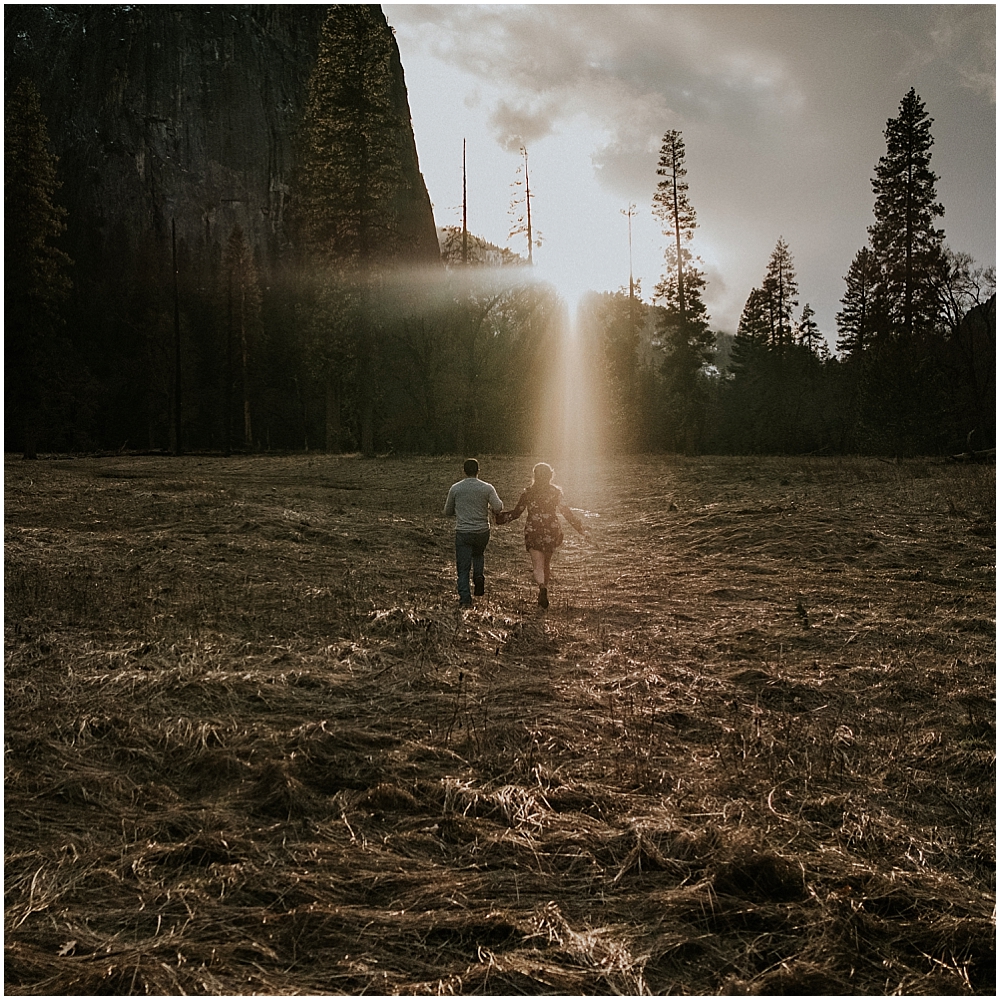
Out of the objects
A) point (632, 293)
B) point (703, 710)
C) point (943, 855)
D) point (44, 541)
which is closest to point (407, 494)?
point (44, 541)

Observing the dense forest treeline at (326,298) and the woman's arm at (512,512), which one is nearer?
the woman's arm at (512,512)

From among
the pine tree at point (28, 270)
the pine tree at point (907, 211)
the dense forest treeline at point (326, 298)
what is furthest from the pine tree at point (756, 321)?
the pine tree at point (28, 270)

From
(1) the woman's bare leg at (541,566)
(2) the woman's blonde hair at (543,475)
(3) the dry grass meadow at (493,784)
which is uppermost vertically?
(2) the woman's blonde hair at (543,475)

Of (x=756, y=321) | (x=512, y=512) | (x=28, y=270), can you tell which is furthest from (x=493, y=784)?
(x=756, y=321)

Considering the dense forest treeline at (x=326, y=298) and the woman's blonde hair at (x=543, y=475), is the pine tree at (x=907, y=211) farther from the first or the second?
the woman's blonde hair at (x=543, y=475)

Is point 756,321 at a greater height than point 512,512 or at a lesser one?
greater

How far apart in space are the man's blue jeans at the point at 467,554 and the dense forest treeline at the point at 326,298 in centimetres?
2258

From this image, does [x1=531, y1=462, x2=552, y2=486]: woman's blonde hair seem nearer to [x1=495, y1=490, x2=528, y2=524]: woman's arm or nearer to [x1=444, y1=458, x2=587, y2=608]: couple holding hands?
[x1=444, y1=458, x2=587, y2=608]: couple holding hands

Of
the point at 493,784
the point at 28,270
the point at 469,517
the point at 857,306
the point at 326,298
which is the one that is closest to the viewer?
the point at 493,784

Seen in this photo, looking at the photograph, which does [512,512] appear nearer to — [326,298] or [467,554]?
[467,554]

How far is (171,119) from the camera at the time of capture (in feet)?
192

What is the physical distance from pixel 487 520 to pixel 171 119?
2456 inches

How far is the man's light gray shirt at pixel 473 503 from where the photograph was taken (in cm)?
966

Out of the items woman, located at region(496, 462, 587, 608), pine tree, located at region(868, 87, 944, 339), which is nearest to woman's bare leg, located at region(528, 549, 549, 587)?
woman, located at region(496, 462, 587, 608)
